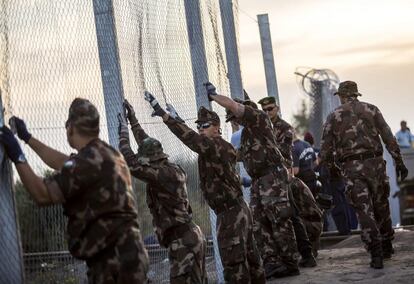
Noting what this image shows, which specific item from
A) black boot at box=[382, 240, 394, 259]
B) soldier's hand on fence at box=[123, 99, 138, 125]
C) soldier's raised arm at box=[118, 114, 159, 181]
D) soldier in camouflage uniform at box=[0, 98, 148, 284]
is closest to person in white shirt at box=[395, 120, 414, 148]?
black boot at box=[382, 240, 394, 259]

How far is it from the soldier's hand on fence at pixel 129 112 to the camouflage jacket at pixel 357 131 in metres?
2.93

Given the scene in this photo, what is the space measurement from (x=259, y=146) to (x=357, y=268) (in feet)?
6.10

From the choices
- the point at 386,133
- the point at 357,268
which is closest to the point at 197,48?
the point at 386,133

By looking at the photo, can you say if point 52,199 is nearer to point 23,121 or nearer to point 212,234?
point 23,121

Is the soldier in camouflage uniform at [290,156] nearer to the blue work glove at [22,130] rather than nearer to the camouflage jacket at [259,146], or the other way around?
the camouflage jacket at [259,146]

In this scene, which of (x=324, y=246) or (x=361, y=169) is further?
(x=324, y=246)

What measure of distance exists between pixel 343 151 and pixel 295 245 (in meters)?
1.11

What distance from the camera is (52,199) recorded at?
4.75 meters

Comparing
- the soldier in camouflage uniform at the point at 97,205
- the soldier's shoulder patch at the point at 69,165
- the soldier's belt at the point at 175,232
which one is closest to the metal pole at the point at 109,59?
the soldier's belt at the point at 175,232

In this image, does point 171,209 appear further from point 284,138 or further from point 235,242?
point 284,138

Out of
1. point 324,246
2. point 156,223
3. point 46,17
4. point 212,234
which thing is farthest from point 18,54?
point 324,246

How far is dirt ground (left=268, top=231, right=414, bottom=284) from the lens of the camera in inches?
341

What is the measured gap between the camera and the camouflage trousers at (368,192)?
30.0ft

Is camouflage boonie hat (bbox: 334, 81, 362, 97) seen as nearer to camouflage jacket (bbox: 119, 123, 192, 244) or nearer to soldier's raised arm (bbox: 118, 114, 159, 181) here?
camouflage jacket (bbox: 119, 123, 192, 244)
